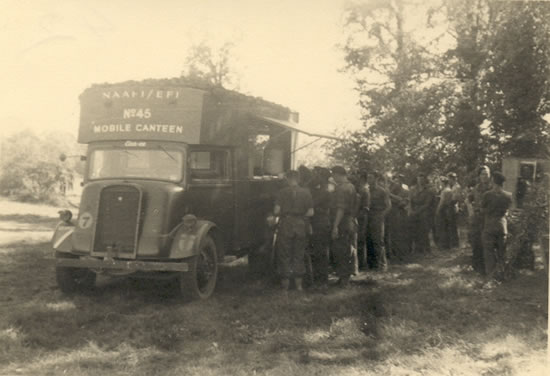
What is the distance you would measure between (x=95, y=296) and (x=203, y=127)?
254 cm

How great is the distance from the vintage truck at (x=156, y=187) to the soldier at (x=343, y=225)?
55.4 inches

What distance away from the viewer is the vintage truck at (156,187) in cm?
629

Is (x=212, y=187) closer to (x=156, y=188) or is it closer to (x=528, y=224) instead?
(x=156, y=188)

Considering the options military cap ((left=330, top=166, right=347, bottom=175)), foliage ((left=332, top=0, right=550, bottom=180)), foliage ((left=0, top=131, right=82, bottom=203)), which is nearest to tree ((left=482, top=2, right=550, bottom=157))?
foliage ((left=332, top=0, right=550, bottom=180))

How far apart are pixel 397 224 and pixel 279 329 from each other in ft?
15.9

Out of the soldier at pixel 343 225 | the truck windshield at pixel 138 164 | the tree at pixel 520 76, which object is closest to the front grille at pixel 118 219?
the truck windshield at pixel 138 164

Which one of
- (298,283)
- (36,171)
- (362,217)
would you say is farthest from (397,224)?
(36,171)

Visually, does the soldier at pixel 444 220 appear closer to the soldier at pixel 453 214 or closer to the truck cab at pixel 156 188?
the soldier at pixel 453 214

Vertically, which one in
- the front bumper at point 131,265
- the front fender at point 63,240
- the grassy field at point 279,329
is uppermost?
the front fender at point 63,240

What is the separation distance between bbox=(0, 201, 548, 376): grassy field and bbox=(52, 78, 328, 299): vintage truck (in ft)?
1.69

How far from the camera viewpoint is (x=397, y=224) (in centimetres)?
962

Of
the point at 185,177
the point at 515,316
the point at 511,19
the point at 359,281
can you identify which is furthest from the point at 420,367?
the point at 511,19

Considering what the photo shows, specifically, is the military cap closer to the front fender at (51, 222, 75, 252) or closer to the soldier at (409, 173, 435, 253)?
the soldier at (409, 173, 435, 253)

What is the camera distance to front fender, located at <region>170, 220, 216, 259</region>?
617cm
